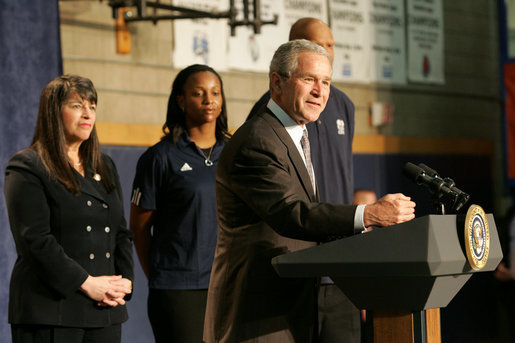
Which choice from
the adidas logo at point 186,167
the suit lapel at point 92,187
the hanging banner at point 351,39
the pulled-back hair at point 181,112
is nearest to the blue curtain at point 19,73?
the pulled-back hair at point 181,112

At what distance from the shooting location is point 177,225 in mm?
3355

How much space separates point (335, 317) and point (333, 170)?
55cm

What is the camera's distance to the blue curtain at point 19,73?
3736mm

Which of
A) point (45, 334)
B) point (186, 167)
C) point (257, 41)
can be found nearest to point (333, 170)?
point (186, 167)

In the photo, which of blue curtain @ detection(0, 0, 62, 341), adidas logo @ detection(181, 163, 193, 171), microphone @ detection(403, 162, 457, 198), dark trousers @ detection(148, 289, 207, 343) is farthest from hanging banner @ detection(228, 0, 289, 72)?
microphone @ detection(403, 162, 457, 198)

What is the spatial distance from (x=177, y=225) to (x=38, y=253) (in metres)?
0.79

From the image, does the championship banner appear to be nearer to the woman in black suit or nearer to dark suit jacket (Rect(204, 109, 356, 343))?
the woman in black suit

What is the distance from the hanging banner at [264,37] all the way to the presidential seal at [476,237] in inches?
146

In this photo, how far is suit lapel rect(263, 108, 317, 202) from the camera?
2.38 metres

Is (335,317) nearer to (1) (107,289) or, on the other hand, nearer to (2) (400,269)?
(1) (107,289)

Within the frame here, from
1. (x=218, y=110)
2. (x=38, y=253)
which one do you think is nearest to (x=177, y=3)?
(x=218, y=110)

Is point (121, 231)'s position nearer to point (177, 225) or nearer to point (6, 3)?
point (177, 225)

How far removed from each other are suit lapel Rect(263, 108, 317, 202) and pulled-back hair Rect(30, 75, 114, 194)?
0.79m

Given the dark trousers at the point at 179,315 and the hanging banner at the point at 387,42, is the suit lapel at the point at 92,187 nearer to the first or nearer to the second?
the dark trousers at the point at 179,315
